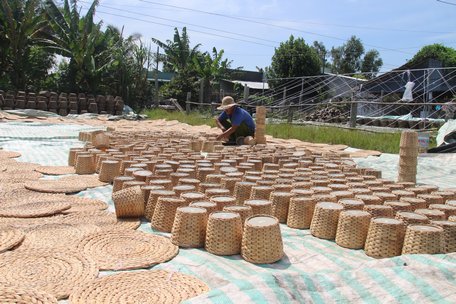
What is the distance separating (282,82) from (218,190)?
695 inches

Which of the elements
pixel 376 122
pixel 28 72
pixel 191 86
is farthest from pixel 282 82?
pixel 28 72

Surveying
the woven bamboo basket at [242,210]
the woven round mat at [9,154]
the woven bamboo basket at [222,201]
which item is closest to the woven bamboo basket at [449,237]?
the woven bamboo basket at [242,210]

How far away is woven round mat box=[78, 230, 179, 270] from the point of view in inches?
69.2

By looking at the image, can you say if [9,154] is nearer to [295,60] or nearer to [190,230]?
[190,230]

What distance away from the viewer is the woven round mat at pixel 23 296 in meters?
1.30

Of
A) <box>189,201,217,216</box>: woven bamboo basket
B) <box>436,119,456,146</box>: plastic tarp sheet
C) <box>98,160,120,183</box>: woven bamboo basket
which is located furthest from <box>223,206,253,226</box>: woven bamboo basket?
<box>436,119,456,146</box>: plastic tarp sheet

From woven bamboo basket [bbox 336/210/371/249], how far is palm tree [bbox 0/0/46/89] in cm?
1453

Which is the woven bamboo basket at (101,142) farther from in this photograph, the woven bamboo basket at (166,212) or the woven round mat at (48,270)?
the woven round mat at (48,270)

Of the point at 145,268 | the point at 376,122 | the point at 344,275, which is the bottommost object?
the point at 145,268

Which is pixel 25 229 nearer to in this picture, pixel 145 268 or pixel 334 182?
pixel 145 268

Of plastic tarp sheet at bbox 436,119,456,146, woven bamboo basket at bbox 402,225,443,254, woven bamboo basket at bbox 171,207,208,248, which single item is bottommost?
woven bamboo basket at bbox 171,207,208,248

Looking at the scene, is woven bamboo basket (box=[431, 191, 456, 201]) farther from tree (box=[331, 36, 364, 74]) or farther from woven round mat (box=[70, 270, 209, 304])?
tree (box=[331, 36, 364, 74])

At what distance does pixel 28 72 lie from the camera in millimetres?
15367

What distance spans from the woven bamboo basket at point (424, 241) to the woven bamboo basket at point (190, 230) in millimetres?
912
